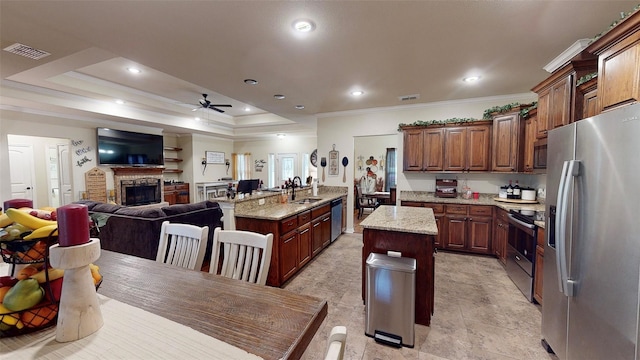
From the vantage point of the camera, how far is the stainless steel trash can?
6.40 ft

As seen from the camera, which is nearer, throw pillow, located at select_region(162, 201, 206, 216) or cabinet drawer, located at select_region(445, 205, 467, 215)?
throw pillow, located at select_region(162, 201, 206, 216)

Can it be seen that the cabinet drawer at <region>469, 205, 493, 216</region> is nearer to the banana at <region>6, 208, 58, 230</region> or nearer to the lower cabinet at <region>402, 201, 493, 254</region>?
the lower cabinet at <region>402, 201, 493, 254</region>

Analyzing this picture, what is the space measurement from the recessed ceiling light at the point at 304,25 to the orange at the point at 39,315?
2.22 meters

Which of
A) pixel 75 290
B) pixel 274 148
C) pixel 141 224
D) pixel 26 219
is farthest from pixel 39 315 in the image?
pixel 274 148

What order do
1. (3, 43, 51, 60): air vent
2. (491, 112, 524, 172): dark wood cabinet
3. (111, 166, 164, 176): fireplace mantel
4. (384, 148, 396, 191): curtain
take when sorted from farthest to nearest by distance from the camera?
(384, 148, 396, 191): curtain, (111, 166, 164, 176): fireplace mantel, (491, 112, 524, 172): dark wood cabinet, (3, 43, 51, 60): air vent

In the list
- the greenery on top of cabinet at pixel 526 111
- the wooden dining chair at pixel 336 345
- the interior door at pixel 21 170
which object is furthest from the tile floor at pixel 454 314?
the interior door at pixel 21 170

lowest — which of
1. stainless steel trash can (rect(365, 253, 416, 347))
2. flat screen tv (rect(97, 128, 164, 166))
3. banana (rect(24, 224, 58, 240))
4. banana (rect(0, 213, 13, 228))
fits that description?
stainless steel trash can (rect(365, 253, 416, 347))

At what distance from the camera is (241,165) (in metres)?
9.66

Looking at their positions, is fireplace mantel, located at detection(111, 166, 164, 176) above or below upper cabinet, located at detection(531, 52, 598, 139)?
below

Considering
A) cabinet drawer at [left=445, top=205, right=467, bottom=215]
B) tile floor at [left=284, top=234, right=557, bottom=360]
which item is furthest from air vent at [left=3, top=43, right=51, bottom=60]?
cabinet drawer at [left=445, top=205, right=467, bottom=215]

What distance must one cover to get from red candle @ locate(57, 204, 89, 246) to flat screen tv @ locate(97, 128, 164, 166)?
6.79 m

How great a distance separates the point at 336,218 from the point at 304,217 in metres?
1.42

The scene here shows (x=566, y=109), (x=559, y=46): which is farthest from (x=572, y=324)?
(x=559, y=46)

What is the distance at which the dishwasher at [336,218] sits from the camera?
4477mm
